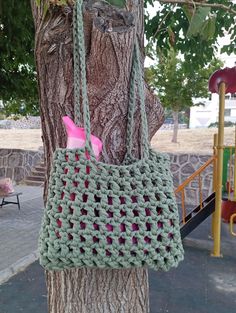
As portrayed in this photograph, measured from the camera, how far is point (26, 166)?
10.9 meters

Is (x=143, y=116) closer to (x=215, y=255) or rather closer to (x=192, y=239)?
(x=215, y=255)

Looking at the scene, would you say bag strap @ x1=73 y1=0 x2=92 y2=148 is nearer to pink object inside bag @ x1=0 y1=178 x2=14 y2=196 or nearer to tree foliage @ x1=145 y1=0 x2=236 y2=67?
tree foliage @ x1=145 y1=0 x2=236 y2=67

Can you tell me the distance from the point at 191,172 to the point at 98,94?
23.9 ft

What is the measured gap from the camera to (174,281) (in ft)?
13.2

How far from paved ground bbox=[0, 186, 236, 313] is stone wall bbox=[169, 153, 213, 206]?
2248 millimetres

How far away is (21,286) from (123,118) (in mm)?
3143

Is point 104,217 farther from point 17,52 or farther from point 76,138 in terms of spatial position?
point 17,52

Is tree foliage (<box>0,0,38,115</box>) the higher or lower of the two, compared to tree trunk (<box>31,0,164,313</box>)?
higher

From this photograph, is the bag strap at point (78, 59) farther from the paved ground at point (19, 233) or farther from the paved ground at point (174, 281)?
the paved ground at point (19, 233)

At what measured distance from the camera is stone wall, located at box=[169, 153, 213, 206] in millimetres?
8109

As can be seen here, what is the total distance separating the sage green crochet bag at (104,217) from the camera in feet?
3.26

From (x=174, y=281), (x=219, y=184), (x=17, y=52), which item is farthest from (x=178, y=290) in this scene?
(x=17, y=52)

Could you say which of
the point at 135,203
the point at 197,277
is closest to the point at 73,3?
the point at 135,203

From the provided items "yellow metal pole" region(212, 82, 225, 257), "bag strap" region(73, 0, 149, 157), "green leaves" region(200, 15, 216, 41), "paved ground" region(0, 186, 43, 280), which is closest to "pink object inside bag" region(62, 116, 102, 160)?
"bag strap" region(73, 0, 149, 157)
